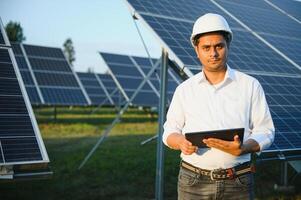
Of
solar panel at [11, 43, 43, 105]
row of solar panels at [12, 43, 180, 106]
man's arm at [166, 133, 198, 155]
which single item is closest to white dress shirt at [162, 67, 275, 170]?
man's arm at [166, 133, 198, 155]

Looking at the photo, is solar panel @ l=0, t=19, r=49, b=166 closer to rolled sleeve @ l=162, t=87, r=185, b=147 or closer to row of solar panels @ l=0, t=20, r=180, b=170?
row of solar panels @ l=0, t=20, r=180, b=170

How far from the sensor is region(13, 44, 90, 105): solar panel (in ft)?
56.9

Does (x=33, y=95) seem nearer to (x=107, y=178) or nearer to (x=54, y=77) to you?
(x=54, y=77)

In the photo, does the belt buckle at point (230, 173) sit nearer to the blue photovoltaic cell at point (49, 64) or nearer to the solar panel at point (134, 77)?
the solar panel at point (134, 77)

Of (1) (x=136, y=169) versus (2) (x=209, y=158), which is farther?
(1) (x=136, y=169)

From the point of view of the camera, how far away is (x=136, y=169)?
8.83 meters

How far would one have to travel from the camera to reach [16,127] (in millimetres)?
4426

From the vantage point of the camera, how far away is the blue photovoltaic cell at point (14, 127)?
4.02 meters

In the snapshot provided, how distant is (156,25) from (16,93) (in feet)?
8.53

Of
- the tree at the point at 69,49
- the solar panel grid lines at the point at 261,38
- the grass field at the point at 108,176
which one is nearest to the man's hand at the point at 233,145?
the grass field at the point at 108,176

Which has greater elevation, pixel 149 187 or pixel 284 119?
pixel 284 119

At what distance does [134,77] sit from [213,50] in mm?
17571

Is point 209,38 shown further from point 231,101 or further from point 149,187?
point 149,187

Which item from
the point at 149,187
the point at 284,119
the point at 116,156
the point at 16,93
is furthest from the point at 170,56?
the point at 116,156
